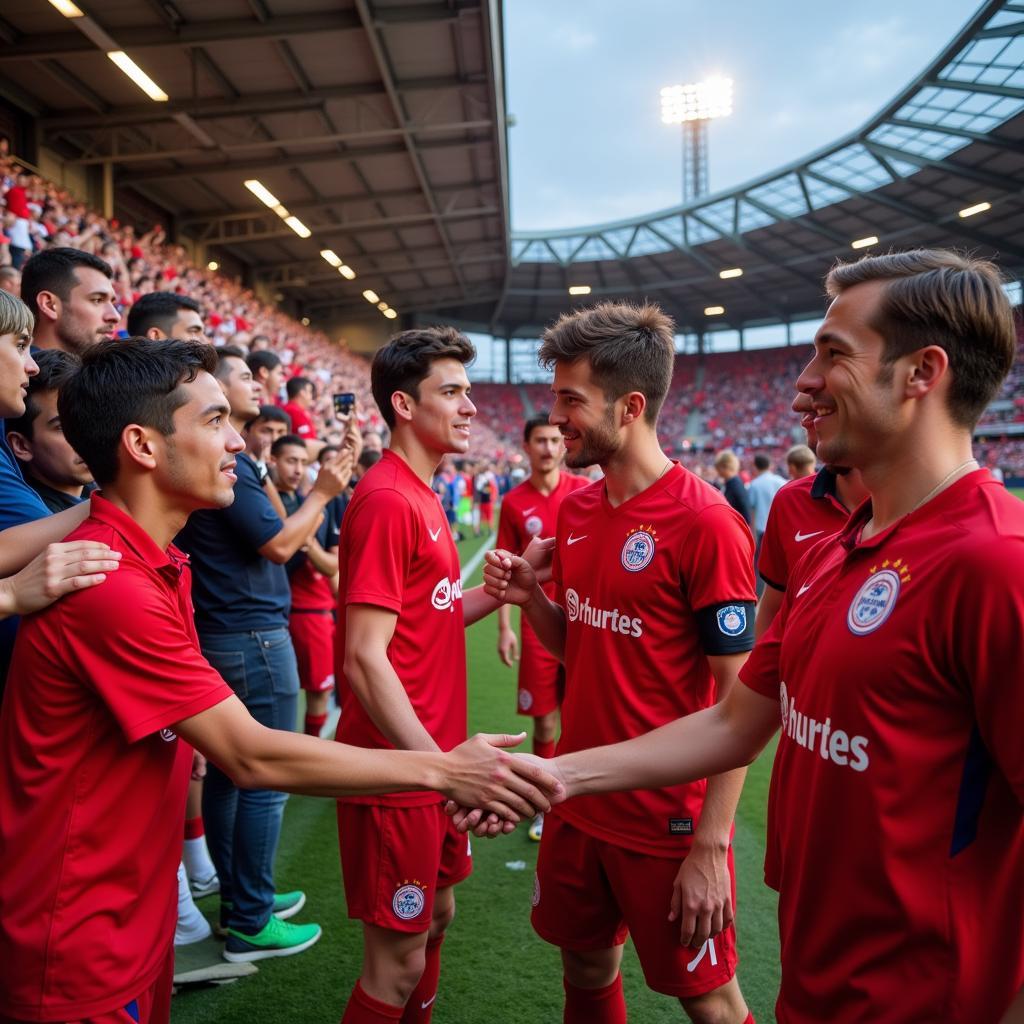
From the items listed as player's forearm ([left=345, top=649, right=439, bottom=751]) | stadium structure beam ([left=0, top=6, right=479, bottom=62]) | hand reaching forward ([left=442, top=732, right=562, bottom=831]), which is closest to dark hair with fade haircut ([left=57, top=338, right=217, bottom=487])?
player's forearm ([left=345, top=649, right=439, bottom=751])

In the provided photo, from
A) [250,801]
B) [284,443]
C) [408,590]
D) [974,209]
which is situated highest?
[974,209]

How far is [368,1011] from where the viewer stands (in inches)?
94.0

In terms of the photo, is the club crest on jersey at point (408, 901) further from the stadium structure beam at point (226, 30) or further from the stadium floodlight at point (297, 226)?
the stadium floodlight at point (297, 226)

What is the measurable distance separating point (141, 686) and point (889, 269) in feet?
6.13

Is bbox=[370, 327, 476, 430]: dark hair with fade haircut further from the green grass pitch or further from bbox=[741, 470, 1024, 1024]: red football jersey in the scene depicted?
the green grass pitch

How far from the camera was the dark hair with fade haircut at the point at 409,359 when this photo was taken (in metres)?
2.96

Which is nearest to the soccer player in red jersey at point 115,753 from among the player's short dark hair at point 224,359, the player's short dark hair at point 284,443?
the player's short dark hair at point 224,359

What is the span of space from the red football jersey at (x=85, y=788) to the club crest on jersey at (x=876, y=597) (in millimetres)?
1449

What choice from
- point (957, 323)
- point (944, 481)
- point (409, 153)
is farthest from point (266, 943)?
point (409, 153)

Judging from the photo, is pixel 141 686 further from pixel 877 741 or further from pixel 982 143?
pixel 982 143

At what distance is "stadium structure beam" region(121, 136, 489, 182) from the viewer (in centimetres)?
1862

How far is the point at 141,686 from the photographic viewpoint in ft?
5.85

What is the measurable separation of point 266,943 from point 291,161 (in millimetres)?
18675

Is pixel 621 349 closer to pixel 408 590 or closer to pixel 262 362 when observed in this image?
pixel 408 590
